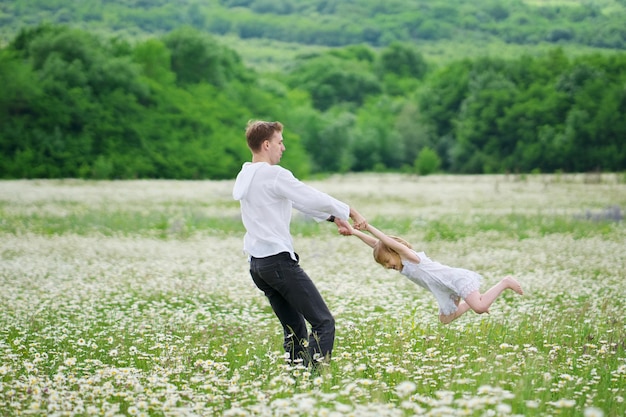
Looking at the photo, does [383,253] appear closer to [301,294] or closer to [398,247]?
[398,247]

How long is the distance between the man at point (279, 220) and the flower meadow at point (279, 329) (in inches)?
16.1

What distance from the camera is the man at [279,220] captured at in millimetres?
6648

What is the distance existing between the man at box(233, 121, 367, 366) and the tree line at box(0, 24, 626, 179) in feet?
172

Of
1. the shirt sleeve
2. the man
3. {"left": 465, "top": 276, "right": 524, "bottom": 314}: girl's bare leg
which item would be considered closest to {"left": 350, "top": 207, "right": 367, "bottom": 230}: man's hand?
the man

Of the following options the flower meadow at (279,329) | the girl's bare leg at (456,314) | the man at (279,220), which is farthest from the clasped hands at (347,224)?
the girl's bare leg at (456,314)

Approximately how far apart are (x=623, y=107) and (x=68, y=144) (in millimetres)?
49406

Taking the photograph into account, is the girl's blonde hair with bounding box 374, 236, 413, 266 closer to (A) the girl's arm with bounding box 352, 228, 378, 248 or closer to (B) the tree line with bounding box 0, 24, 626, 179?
(A) the girl's arm with bounding box 352, 228, 378, 248

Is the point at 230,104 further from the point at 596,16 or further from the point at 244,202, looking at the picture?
the point at 244,202

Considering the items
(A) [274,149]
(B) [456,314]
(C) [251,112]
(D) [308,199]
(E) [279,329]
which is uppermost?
(A) [274,149]

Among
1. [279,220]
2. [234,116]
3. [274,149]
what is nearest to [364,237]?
[279,220]

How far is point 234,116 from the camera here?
246 ft

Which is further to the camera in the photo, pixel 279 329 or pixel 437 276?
pixel 279 329

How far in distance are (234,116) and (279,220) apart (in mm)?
69024

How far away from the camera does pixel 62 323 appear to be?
9.48 m
